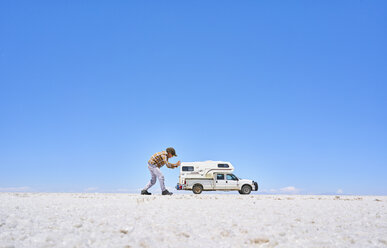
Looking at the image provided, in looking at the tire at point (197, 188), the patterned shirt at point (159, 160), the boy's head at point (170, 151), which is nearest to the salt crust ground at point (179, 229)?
the patterned shirt at point (159, 160)

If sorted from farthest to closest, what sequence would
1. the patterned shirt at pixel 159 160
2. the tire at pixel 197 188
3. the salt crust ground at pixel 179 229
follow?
1. the tire at pixel 197 188
2. the patterned shirt at pixel 159 160
3. the salt crust ground at pixel 179 229

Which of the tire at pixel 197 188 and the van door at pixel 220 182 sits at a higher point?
the van door at pixel 220 182

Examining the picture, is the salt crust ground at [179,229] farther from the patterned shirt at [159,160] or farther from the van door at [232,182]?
the van door at [232,182]

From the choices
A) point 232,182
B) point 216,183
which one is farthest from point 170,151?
point 232,182

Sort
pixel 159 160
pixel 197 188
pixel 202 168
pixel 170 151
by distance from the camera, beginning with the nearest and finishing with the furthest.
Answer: pixel 159 160, pixel 170 151, pixel 197 188, pixel 202 168

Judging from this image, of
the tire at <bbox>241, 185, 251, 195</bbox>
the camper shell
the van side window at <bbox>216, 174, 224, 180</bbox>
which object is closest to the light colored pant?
the van side window at <bbox>216, 174, 224, 180</bbox>

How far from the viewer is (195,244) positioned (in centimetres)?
454

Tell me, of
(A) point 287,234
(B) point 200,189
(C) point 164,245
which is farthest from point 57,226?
(B) point 200,189

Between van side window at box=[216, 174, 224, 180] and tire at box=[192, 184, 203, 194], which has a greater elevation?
van side window at box=[216, 174, 224, 180]

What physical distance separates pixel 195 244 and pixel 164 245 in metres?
0.45

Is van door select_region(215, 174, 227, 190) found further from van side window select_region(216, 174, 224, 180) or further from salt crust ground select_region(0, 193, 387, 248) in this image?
salt crust ground select_region(0, 193, 387, 248)

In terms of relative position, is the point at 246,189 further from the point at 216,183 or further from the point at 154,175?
the point at 154,175

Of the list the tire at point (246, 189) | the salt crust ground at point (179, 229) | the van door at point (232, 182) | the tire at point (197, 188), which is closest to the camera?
the salt crust ground at point (179, 229)

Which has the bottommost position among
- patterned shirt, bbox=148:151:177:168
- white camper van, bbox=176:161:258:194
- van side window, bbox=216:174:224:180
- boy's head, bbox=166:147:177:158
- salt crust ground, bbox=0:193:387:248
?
salt crust ground, bbox=0:193:387:248
